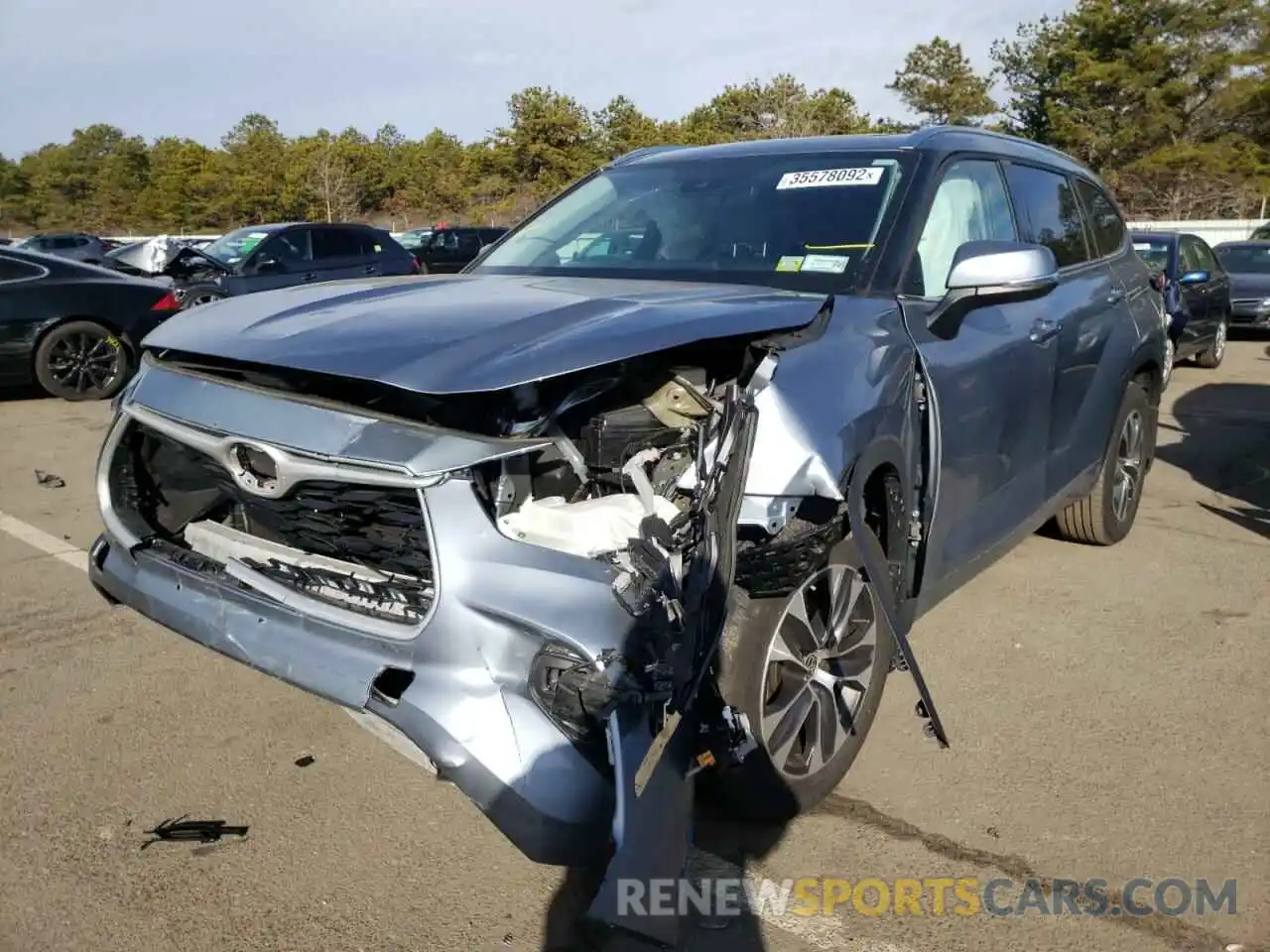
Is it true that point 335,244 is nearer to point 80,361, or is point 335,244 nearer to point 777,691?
point 80,361

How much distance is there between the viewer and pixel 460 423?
2.33 meters

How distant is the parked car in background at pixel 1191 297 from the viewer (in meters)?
11.2

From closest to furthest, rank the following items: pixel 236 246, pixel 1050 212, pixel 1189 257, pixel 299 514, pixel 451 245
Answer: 1. pixel 299 514
2. pixel 1050 212
3. pixel 1189 257
4. pixel 236 246
5. pixel 451 245

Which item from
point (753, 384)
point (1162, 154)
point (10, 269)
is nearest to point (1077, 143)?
point (1162, 154)

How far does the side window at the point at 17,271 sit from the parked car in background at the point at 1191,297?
1077cm

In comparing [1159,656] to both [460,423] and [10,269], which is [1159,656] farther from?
[10,269]

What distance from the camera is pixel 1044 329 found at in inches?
156

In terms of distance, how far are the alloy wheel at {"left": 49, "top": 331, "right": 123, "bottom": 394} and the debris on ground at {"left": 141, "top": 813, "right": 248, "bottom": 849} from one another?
314 inches

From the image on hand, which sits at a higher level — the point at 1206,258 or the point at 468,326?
the point at 468,326

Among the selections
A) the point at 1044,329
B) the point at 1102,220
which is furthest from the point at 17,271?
the point at 1044,329

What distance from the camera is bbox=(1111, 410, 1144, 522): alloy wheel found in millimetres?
5234

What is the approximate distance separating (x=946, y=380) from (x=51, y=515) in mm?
5062

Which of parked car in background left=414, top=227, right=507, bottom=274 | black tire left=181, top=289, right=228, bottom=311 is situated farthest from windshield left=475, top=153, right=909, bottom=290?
parked car in background left=414, top=227, right=507, bottom=274

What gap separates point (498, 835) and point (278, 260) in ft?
42.1
